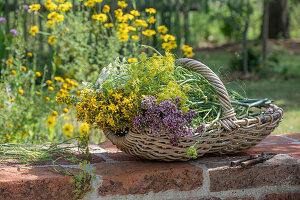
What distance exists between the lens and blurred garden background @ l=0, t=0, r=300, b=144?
3370mm

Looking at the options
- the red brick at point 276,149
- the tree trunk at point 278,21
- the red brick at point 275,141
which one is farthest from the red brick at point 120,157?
the tree trunk at point 278,21

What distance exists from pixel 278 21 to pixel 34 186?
381 inches

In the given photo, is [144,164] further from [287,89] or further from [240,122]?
[287,89]

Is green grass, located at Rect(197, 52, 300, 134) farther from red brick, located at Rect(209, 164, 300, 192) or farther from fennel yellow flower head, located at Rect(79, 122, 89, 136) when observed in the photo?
fennel yellow flower head, located at Rect(79, 122, 89, 136)

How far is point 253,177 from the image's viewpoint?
6.42 ft

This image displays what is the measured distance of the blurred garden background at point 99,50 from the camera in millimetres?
3370

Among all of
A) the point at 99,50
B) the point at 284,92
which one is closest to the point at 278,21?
the point at 284,92

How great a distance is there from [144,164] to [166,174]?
0.51 feet

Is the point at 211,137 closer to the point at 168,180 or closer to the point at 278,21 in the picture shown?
the point at 168,180

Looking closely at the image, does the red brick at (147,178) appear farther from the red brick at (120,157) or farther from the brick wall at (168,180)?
the red brick at (120,157)

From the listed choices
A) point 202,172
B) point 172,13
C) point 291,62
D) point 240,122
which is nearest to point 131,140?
point 202,172

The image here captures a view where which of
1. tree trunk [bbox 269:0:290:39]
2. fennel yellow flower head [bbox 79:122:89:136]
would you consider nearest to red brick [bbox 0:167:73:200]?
fennel yellow flower head [bbox 79:122:89:136]

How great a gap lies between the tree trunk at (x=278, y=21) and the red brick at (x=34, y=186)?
9.38 metres

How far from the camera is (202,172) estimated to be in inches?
74.5
